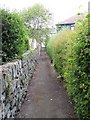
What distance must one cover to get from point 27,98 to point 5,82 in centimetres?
404

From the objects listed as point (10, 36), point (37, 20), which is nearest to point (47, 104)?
point (10, 36)

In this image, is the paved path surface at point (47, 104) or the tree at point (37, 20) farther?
the tree at point (37, 20)

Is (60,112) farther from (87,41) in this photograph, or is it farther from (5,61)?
(87,41)

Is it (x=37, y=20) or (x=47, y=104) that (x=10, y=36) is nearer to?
(x=47, y=104)

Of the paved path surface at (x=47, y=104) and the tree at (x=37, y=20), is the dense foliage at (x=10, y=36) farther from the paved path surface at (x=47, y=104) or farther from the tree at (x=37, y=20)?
the tree at (x=37, y=20)

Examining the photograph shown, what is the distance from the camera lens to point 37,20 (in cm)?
3788

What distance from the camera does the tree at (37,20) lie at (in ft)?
122

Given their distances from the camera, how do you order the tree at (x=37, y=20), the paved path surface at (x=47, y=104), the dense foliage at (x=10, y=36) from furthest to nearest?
the tree at (x=37, y=20), the dense foliage at (x=10, y=36), the paved path surface at (x=47, y=104)

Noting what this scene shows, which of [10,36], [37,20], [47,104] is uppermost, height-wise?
[37,20]

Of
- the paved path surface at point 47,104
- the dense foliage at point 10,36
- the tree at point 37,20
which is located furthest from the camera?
the tree at point 37,20

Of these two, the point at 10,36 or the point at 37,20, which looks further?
the point at 37,20

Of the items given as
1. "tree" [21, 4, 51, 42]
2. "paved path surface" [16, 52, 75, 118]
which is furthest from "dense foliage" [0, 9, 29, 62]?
"tree" [21, 4, 51, 42]

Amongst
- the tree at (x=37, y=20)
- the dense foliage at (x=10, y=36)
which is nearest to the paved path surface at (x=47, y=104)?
the dense foliage at (x=10, y=36)

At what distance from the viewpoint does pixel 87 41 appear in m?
4.75
